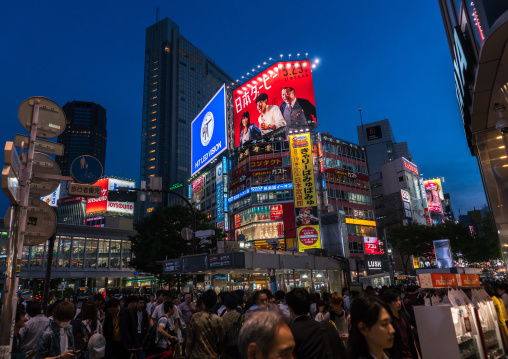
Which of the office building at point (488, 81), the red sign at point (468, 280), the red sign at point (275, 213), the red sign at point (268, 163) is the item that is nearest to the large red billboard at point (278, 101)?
the red sign at point (268, 163)

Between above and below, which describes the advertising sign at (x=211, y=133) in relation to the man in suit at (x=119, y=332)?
above

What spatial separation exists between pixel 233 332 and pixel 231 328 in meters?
0.11

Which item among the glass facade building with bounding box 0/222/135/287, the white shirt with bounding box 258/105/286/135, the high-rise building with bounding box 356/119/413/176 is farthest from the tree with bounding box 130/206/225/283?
the high-rise building with bounding box 356/119/413/176

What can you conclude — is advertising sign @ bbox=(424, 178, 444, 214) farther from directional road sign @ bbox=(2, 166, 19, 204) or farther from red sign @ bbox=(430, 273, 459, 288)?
directional road sign @ bbox=(2, 166, 19, 204)

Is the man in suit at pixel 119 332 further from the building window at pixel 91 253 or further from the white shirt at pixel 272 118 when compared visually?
the building window at pixel 91 253

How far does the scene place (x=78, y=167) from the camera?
577cm

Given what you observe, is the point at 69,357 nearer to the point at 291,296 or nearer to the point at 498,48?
the point at 291,296

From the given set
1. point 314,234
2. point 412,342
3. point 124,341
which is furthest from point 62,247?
point 412,342

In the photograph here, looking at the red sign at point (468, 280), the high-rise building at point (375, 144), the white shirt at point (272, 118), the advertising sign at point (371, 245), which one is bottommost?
the red sign at point (468, 280)

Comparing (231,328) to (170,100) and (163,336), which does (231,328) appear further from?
(170,100)

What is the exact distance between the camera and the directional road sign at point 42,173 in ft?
17.0

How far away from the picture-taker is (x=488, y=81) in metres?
8.14

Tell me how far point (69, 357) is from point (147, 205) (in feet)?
455

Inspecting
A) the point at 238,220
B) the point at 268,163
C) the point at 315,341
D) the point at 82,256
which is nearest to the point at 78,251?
the point at 82,256
